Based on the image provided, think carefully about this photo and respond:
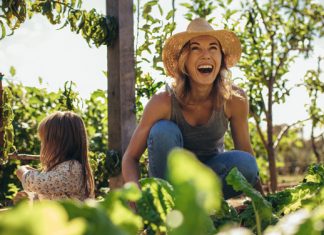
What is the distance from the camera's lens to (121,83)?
9.41ft

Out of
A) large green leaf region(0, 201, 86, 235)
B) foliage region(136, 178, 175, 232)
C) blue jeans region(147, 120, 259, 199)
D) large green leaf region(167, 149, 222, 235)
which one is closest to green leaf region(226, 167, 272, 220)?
foliage region(136, 178, 175, 232)

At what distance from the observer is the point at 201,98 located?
2521 millimetres

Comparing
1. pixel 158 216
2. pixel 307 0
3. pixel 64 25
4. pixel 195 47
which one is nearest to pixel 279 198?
pixel 158 216

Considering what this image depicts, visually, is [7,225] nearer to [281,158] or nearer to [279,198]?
[279,198]

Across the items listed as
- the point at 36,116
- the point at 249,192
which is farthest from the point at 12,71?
the point at 249,192

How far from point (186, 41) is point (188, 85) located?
0.80 ft

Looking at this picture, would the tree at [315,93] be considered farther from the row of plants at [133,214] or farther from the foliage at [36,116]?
the row of plants at [133,214]

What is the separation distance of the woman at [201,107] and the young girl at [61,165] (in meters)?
0.37

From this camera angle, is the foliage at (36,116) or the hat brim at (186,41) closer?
the hat brim at (186,41)

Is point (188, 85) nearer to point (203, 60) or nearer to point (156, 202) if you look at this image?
point (203, 60)

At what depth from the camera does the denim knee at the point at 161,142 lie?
7.01ft

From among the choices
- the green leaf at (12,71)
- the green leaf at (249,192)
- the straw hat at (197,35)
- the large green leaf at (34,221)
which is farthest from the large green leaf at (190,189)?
the green leaf at (12,71)

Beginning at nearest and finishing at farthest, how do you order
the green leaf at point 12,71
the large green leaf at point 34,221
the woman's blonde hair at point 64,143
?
the large green leaf at point 34,221 < the woman's blonde hair at point 64,143 < the green leaf at point 12,71

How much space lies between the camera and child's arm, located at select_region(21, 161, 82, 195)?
2418 mm
